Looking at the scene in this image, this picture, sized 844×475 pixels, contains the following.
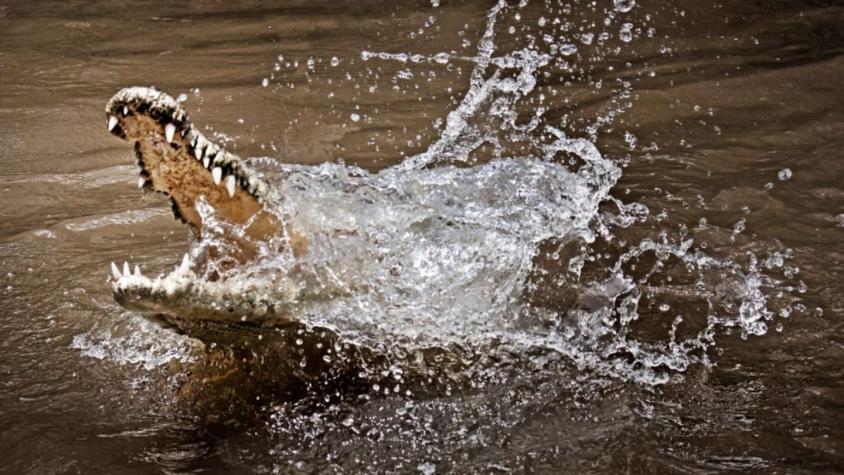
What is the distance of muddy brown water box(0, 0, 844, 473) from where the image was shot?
234 centimetres

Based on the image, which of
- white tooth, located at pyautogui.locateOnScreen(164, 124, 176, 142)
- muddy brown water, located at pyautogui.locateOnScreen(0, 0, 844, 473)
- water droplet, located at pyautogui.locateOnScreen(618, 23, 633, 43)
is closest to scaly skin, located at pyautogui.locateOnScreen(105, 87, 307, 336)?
white tooth, located at pyautogui.locateOnScreen(164, 124, 176, 142)

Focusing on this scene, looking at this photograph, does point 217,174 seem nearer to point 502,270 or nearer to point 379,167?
point 502,270

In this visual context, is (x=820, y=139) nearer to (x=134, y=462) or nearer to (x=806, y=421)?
(x=806, y=421)

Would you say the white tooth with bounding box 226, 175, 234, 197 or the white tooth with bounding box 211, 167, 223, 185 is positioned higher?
the white tooth with bounding box 211, 167, 223, 185

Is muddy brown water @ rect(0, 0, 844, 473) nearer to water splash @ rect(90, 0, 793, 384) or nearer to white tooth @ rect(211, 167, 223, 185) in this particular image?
water splash @ rect(90, 0, 793, 384)

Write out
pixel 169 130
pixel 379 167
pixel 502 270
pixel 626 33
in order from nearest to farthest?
pixel 169 130, pixel 502 270, pixel 379 167, pixel 626 33

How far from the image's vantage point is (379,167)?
12.6ft

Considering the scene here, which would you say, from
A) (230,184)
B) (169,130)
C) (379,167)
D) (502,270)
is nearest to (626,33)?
(379,167)

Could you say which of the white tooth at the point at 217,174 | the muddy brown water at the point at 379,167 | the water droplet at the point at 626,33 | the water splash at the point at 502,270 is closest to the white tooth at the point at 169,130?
the white tooth at the point at 217,174

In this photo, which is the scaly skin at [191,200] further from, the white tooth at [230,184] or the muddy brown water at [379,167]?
the muddy brown water at [379,167]

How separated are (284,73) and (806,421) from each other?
10.9 feet

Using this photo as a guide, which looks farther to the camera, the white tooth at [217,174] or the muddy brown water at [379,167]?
the white tooth at [217,174]

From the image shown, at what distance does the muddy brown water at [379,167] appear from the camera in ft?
7.66

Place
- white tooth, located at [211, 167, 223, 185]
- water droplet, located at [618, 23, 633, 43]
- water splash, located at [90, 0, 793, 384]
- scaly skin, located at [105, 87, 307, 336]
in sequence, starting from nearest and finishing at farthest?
scaly skin, located at [105, 87, 307, 336], white tooth, located at [211, 167, 223, 185], water splash, located at [90, 0, 793, 384], water droplet, located at [618, 23, 633, 43]
